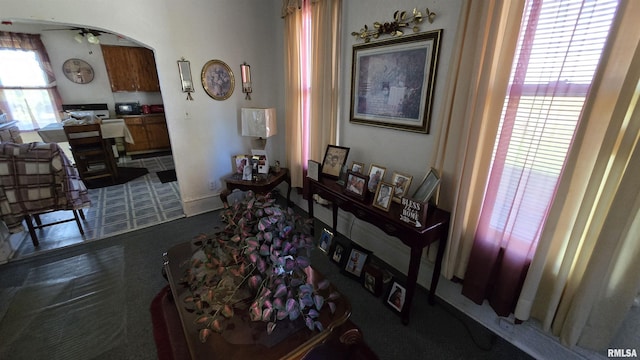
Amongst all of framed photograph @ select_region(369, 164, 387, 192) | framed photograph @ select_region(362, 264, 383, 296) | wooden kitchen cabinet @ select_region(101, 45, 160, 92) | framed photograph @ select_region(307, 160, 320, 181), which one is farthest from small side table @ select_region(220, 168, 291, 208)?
wooden kitchen cabinet @ select_region(101, 45, 160, 92)

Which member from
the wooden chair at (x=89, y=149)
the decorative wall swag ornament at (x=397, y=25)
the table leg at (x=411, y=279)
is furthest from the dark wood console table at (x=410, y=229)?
the wooden chair at (x=89, y=149)

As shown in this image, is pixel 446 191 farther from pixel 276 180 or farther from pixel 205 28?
pixel 205 28

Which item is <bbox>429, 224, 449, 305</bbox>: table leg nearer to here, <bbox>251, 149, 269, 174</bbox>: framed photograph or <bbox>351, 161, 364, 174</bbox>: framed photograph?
<bbox>351, 161, 364, 174</bbox>: framed photograph

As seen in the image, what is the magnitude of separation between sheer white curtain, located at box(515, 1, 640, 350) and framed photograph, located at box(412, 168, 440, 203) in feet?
1.81

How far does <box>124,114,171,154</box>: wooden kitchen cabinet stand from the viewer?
549 cm

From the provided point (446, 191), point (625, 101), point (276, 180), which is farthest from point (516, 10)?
point (276, 180)

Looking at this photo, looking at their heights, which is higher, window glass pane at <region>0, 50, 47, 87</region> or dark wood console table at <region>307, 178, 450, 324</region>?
window glass pane at <region>0, 50, 47, 87</region>

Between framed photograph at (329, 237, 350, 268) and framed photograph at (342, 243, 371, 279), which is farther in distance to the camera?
framed photograph at (329, 237, 350, 268)

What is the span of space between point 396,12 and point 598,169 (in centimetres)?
147

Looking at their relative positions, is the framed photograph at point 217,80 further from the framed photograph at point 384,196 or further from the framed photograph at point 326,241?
the framed photograph at point 384,196

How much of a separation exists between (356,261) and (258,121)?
1.88 m

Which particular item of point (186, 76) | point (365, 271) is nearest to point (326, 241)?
point (365, 271)

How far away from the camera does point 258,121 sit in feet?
9.35

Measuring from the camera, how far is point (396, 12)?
1.72m
